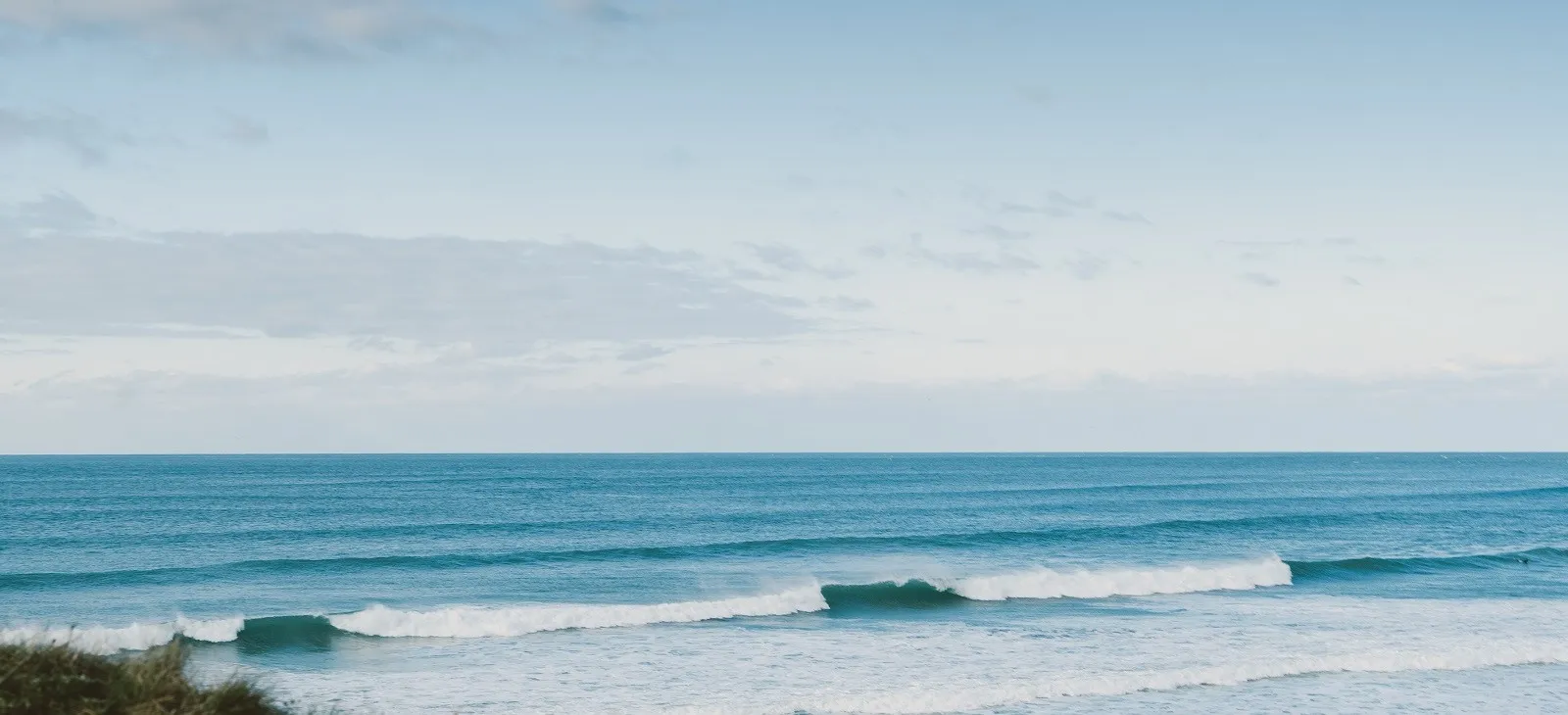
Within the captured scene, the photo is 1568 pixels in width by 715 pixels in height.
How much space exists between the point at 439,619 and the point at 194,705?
54.9 feet

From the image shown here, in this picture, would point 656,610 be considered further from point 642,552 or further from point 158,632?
point 642,552

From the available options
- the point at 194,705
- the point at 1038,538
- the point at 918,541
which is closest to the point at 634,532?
the point at 918,541

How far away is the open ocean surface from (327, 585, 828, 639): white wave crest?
0.08 meters

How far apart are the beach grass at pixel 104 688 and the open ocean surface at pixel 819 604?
0.33 meters

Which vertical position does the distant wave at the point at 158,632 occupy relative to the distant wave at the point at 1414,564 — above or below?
below

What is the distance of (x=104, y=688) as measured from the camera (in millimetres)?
8234

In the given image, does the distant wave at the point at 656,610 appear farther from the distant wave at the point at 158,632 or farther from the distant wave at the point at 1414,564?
the distant wave at the point at 1414,564

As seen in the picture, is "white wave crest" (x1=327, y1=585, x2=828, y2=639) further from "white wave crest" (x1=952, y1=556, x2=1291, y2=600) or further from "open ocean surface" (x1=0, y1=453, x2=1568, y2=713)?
"white wave crest" (x1=952, y1=556, x2=1291, y2=600)

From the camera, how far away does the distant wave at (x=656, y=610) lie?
2320 cm

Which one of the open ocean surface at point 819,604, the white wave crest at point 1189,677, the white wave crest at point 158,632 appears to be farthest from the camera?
the white wave crest at point 158,632

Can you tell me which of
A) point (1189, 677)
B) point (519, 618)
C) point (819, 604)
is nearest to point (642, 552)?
point (819, 604)

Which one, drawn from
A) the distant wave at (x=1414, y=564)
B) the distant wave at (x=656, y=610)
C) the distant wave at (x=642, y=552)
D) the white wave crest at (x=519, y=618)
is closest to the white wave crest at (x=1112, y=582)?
the distant wave at (x=656, y=610)

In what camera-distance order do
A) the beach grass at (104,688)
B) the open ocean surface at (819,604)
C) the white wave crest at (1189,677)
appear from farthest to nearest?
the open ocean surface at (819,604)
the white wave crest at (1189,677)
the beach grass at (104,688)

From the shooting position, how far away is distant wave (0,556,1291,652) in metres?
23.2
